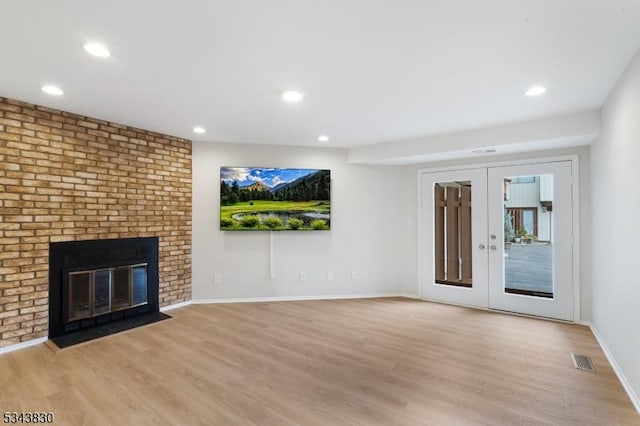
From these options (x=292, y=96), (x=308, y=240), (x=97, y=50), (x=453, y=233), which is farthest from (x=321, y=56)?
(x=453, y=233)

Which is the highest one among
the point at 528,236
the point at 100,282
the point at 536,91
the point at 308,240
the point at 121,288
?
the point at 536,91

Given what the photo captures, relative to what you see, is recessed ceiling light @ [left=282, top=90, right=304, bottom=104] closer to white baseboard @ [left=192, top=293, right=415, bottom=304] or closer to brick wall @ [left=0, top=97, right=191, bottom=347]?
brick wall @ [left=0, top=97, right=191, bottom=347]

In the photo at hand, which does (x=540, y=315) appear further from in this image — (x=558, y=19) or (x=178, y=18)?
(x=178, y=18)

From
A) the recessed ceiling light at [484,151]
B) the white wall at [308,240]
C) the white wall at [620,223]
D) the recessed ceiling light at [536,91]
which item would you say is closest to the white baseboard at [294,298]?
the white wall at [308,240]

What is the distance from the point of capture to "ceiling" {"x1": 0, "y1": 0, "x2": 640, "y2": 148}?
5.57 feet

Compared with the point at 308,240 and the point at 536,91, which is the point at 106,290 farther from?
the point at 536,91

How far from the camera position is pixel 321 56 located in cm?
218

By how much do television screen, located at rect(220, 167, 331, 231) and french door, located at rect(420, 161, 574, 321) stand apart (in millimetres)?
1719

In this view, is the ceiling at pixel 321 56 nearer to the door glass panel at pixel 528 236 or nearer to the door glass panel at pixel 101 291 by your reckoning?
the door glass panel at pixel 528 236

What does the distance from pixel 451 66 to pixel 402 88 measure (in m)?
0.48

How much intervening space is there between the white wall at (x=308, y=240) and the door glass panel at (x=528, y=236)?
150 cm

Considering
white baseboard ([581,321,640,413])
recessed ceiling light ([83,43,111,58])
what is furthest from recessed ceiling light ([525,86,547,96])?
recessed ceiling light ([83,43,111,58])

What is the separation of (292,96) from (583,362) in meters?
3.67

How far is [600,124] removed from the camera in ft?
10.3
